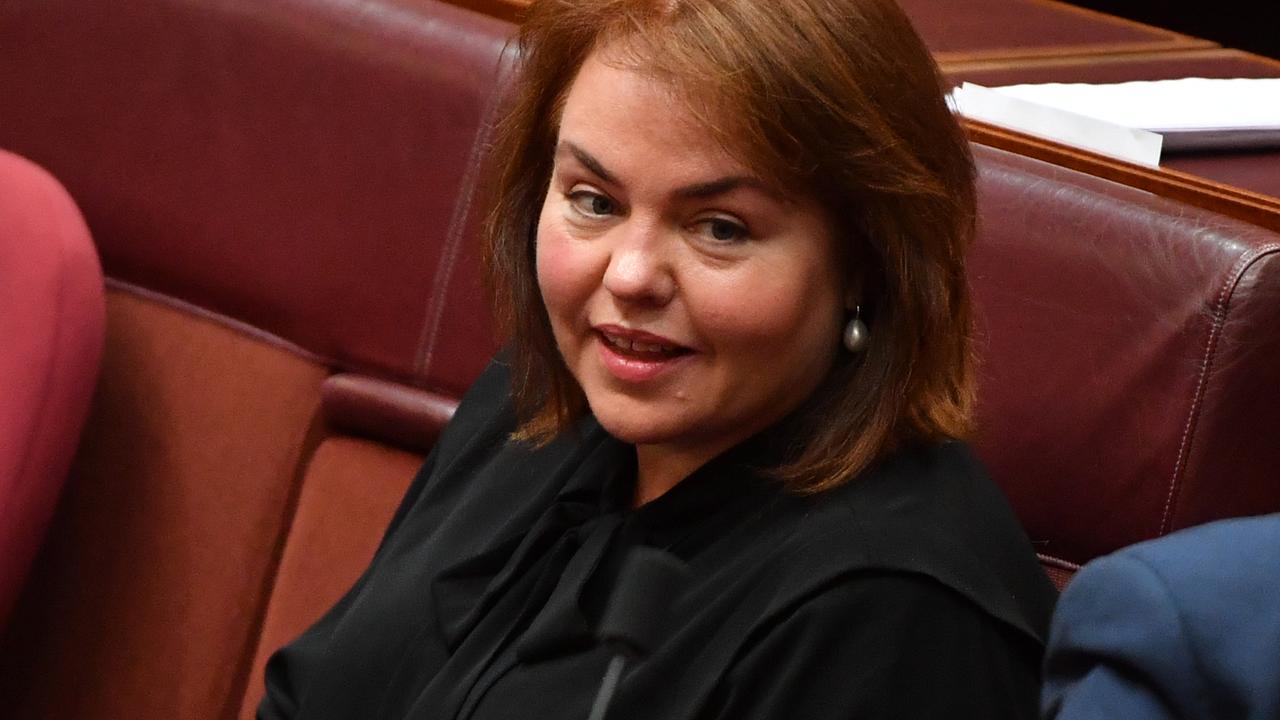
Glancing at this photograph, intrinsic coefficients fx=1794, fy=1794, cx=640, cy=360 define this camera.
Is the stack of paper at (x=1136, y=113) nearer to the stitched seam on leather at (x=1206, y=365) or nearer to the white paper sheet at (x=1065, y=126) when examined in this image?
the white paper sheet at (x=1065, y=126)

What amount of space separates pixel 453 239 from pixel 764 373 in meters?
0.60

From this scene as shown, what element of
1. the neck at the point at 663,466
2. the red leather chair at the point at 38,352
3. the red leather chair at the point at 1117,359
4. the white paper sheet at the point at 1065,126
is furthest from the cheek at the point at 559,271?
the red leather chair at the point at 38,352

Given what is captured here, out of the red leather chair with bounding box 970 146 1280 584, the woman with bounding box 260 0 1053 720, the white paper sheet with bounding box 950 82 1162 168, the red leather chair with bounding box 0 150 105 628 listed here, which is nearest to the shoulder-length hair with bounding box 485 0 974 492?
the woman with bounding box 260 0 1053 720

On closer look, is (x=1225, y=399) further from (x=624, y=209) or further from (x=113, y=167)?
(x=113, y=167)

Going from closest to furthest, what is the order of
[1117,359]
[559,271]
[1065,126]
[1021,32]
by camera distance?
1. [559,271]
2. [1117,359]
3. [1065,126]
4. [1021,32]

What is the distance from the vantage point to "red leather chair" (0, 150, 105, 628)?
5.46 ft

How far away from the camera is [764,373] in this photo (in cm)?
111

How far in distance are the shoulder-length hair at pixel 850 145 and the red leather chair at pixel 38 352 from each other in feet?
2.27

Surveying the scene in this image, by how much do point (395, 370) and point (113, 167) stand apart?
0.39 metres

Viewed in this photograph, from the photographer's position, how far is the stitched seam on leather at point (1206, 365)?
4.07 ft

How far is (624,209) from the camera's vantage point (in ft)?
3.67

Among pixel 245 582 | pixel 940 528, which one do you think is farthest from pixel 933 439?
pixel 245 582

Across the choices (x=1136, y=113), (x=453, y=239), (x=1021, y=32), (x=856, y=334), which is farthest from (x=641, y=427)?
(x=1021, y=32)

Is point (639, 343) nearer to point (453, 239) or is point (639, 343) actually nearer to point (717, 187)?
point (717, 187)
